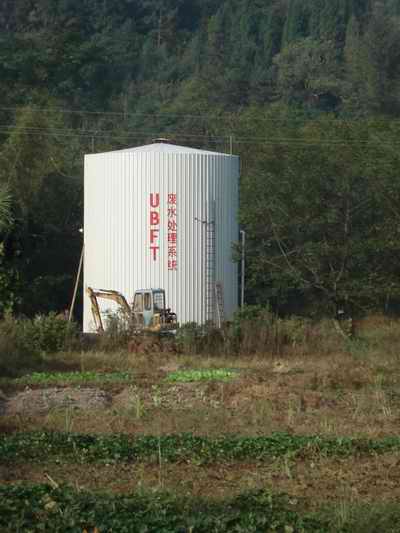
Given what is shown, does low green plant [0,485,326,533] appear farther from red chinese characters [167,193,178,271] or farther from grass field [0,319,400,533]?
red chinese characters [167,193,178,271]

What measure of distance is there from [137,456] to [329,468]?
217cm

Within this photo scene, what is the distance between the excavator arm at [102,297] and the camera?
1166 inches

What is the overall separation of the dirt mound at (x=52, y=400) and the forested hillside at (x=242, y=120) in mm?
4699

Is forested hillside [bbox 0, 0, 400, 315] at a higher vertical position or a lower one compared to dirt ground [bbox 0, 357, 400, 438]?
higher

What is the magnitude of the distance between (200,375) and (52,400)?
185 inches

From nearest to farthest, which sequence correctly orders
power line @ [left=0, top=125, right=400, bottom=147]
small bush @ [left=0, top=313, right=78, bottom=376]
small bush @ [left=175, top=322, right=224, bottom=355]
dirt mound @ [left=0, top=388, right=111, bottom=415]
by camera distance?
dirt mound @ [left=0, top=388, right=111, bottom=415], small bush @ [left=0, top=313, right=78, bottom=376], small bush @ [left=175, top=322, right=224, bottom=355], power line @ [left=0, top=125, right=400, bottom=147]

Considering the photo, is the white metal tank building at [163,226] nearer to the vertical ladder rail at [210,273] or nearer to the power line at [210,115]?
the vertical ladder rail at [210,273]

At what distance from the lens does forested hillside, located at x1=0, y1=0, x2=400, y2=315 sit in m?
33.2

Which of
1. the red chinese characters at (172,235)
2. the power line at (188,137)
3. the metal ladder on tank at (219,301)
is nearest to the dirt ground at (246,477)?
the red chinese characters at (172,235)

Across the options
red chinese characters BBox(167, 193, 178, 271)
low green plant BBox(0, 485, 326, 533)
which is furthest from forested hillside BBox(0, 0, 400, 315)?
low green plant BBox(0, 485, 326, 533)

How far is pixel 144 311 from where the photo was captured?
29531mm

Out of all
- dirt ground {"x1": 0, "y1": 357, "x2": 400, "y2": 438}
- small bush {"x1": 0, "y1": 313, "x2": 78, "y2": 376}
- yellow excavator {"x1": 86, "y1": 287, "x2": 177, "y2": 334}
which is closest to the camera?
dirt ground {"x1": 0, "y1": 357, "x2": 400, "y2": 438}

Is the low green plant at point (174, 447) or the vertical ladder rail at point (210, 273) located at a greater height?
the vertical ladder rail at point (210, 273)

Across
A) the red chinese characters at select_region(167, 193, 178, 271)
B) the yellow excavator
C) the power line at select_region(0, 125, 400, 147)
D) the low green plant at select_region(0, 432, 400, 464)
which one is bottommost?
the low green plant at select_region(0, 432, 400, 464)
